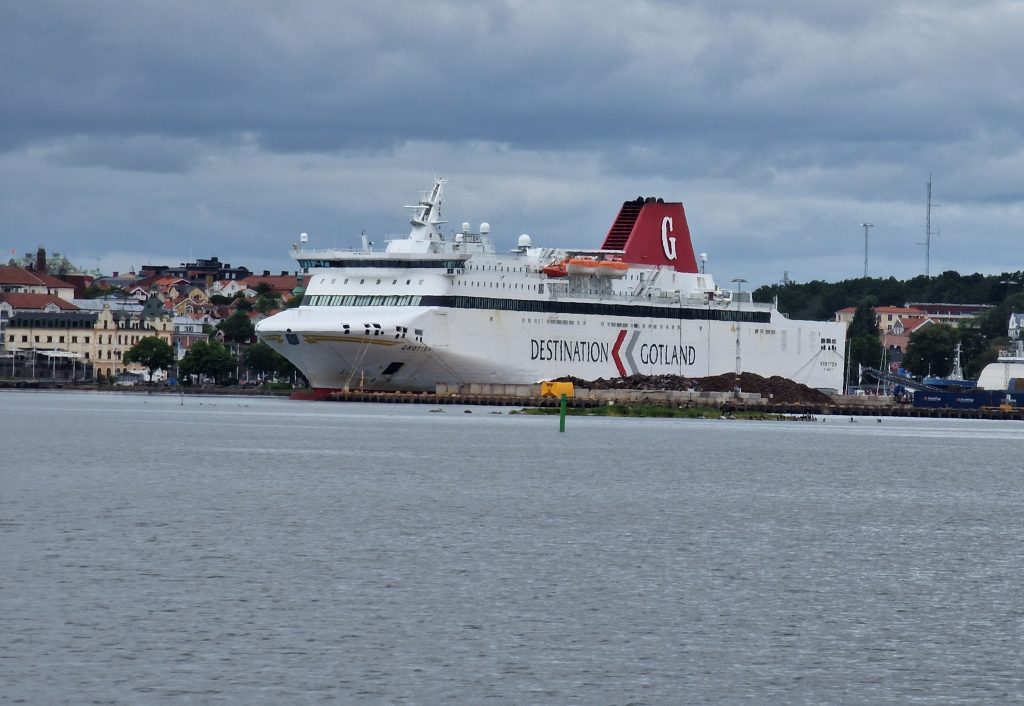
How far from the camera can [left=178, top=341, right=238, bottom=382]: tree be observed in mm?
142000

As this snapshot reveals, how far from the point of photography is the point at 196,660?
58.3ft

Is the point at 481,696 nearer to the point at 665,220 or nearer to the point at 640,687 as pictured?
the point at 640,687

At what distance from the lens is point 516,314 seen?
9406cm

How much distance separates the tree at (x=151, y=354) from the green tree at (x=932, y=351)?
67243 mm

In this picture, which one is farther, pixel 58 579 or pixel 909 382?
pixel 909 382

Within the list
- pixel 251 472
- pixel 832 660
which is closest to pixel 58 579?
pixel 832 660

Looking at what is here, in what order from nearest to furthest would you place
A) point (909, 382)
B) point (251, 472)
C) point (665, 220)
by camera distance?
point (251, 472)
point (665, 220)
point (909, 382)

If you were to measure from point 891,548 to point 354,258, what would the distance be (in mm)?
67226

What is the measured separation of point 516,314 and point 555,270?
4024 millimetres

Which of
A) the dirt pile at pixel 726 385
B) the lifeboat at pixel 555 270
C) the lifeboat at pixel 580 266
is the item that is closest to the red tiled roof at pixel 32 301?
the lifeboat at pixel 580 266

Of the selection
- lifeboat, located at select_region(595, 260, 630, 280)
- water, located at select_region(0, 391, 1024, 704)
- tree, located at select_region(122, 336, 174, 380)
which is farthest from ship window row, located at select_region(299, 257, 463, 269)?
tree, located at select_region(122, 336, 174, 380)

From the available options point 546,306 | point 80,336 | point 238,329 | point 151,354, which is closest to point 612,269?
point 546,306

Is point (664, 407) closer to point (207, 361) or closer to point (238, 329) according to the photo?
point (207, 361)

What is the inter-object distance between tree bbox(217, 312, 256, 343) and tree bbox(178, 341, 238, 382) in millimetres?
26225
